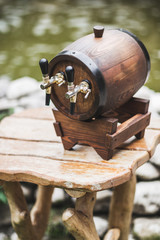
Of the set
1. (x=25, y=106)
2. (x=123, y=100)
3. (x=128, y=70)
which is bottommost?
(x=25, y=106)

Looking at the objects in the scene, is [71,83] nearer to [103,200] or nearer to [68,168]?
[68,168]

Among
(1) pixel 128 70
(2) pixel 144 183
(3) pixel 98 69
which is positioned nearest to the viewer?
(3) pixel 98 69

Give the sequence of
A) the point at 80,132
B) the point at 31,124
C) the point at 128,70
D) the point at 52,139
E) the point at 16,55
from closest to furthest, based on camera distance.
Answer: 1. the point at 128,70
2. the point at 80,132
3. the point at 52,139
4. the point at 31,124
5. the point at 16,55

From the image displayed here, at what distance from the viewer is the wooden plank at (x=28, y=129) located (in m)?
2.12

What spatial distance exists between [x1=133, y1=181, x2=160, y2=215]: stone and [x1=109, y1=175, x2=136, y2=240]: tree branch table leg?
352mm

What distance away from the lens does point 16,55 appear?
222 inches


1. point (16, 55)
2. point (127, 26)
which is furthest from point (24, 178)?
point (127, 26)

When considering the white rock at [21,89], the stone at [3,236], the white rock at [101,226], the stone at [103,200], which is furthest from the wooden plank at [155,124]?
the white rock at [21,89]

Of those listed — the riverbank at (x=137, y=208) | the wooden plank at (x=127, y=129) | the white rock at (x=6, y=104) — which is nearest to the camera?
the wooden plank at (x=127, y=129)

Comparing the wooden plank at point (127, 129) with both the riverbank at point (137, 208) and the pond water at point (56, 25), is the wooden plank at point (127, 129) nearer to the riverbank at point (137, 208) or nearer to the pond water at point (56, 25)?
the riverbank at point (137, 208)

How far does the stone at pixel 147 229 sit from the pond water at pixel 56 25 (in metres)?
2.01

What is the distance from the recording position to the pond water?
17.4 feet

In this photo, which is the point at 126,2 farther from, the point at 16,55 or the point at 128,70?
the point at 128,70

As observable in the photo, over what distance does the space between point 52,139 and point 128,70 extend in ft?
2.18
